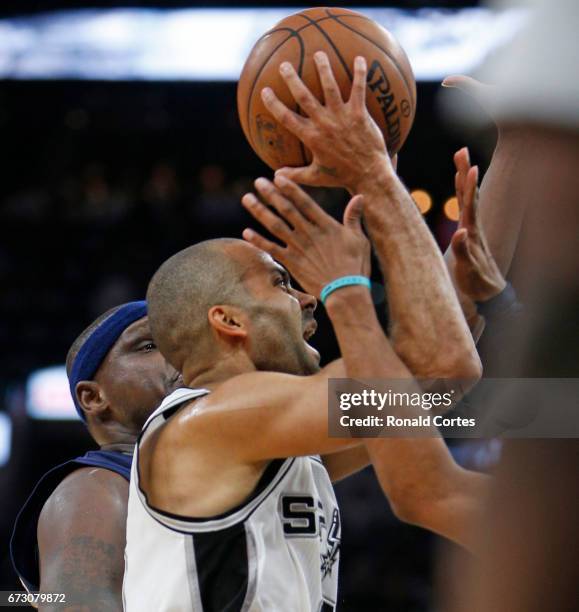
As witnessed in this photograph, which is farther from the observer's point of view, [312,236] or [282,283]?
[282,283]

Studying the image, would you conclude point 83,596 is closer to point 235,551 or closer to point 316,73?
point 235,551

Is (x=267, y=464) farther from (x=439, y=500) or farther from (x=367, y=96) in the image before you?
(x=367, y=96)

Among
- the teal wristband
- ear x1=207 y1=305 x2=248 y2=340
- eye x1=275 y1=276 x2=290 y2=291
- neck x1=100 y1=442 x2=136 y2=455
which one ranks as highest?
eye x1=275 y1=276 x2=290 y2=291

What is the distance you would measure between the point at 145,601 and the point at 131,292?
831 cm

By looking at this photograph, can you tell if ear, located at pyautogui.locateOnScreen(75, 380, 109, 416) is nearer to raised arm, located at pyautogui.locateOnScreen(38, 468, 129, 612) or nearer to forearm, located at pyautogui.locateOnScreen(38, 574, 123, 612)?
raised arm, located at pyautogui.locateOnScreen(38, 468, 129, 612)

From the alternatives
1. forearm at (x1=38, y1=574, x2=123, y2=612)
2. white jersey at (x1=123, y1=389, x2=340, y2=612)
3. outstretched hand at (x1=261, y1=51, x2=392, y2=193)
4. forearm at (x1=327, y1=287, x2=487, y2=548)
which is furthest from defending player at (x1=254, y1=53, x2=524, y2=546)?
forearm at (x1=38, y1=574, x2=123, y2=612)

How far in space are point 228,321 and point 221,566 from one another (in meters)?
0.65

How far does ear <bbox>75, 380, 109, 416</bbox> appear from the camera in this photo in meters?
3.50

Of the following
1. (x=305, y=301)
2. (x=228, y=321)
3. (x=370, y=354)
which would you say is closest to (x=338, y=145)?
(x=370, y=354)

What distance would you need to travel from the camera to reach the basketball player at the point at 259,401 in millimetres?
2324

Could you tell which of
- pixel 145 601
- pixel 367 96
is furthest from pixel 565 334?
pixel 145 601

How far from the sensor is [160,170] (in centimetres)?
1207

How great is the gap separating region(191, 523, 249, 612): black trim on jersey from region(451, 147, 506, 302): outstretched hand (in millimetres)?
950

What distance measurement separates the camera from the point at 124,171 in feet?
40.4
